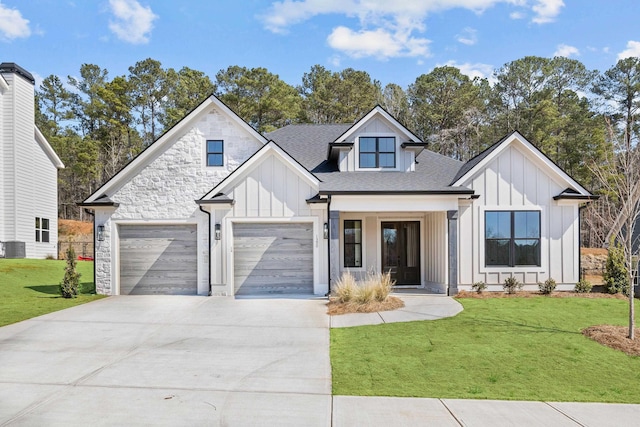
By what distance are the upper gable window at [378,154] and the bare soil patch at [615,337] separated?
7806 millimetres

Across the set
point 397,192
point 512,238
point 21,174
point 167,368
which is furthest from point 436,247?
point 21,174

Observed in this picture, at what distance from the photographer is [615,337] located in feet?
25.0

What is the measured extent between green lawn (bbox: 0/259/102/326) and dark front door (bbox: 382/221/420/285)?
383 inches

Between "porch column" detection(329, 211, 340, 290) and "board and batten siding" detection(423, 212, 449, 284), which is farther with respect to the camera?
"board and batten siding" detection(423, 212, 449, 284)

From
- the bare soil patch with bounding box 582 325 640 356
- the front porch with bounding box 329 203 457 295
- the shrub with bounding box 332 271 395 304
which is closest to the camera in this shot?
the bare soil patch with bounding box 582 325 640 356

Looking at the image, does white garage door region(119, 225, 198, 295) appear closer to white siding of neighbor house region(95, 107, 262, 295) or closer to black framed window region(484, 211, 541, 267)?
white siding of neighbor house region(95, 107, 262, 295)

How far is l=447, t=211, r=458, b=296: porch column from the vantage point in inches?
496

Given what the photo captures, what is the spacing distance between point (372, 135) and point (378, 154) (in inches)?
27.0

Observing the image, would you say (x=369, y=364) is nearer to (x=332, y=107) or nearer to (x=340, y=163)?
(x=340, y=163)

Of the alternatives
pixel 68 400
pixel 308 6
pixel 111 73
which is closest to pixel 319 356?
pixel 68 400

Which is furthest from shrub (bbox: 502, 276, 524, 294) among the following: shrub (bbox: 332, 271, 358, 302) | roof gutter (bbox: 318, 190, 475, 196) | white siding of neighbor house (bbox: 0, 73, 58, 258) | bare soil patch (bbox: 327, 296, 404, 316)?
white siding of neighbor house (bbox: 0, 73, 58, 258)

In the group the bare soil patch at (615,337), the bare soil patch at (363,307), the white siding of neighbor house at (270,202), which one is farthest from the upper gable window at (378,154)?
the bare soil patch at (615,337)

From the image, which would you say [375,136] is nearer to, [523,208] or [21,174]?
[523,208]

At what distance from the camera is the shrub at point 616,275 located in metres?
13.0
